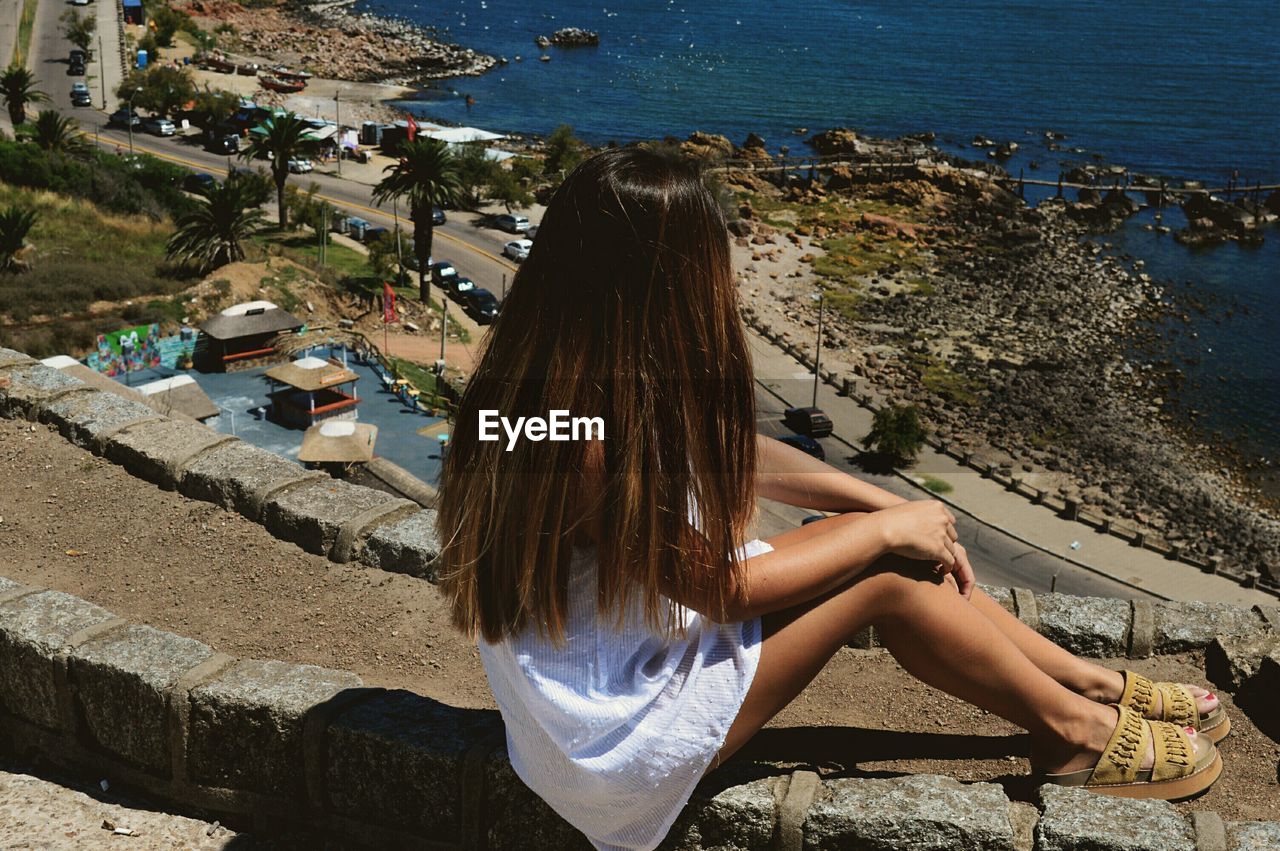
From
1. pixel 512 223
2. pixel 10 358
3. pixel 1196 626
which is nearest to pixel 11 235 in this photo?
pixel 512 223

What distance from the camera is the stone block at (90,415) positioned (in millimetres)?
6473

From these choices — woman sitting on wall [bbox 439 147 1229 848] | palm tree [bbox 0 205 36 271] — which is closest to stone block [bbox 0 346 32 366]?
woman sitting on wall [bbox 439 147 1229 848]

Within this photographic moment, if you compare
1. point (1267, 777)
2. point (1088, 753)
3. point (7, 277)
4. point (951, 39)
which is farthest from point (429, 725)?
point (951, 39)

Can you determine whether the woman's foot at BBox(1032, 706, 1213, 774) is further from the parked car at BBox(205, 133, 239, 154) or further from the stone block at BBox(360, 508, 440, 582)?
the parked car at BBox(205, 133, 239, 154)

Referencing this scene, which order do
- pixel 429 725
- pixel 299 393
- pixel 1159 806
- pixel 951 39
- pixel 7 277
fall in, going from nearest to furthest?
1. pixel 1159 806
2. pixel 429 725
3. pixel 299 393
4. pixel 7 277
5. pixel 951 39

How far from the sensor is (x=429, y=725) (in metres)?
3.53

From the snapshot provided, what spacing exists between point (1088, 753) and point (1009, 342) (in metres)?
44.4

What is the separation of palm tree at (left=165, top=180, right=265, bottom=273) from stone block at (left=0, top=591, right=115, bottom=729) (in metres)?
38.8

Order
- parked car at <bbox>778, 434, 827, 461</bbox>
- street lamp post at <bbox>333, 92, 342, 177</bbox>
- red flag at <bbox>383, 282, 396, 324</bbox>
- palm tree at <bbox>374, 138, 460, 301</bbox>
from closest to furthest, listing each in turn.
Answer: parked car at <bbox>778, 434, 827, 461</bbox> < red flag at <bbox>383, 282, 396, 324</bbox> < palm tree at <bbox>374, 138, 460, 301</bbox> < street lamp post at <bbox>333, 92, 342, 177</bbox>

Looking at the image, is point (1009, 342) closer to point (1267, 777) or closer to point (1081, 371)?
point (1081, 371)

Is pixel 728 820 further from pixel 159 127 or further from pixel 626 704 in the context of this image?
pixel 159 127

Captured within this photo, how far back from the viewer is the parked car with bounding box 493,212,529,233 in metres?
54.8

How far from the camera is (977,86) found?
101 meters

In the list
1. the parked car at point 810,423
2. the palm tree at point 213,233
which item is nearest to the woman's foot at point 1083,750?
the parked car at point 810,423
